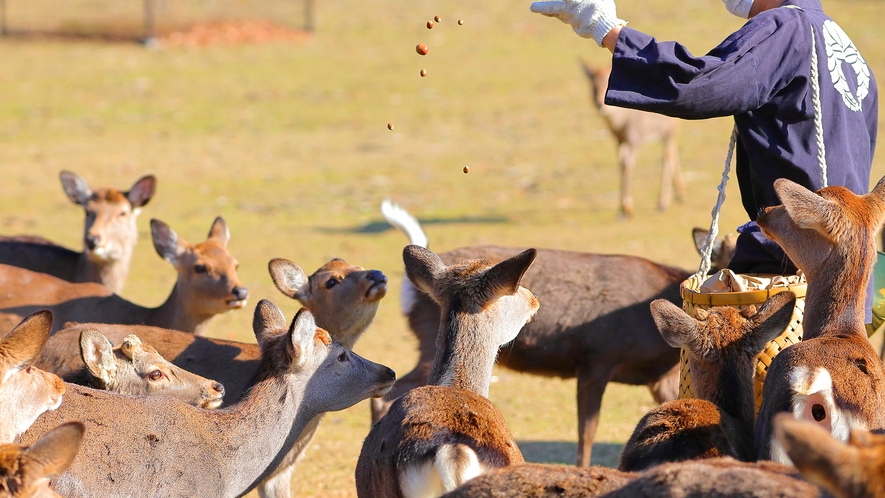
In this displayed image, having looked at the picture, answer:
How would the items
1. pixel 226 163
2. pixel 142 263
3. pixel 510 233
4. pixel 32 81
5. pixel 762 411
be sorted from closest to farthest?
pixel 762 411
pixel 142 263
pixel 510 233
pixel 226 163
pixel 32 81

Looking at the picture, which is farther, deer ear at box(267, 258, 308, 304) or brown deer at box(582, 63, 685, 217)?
brown deer at box(582, 63, 685, 217)

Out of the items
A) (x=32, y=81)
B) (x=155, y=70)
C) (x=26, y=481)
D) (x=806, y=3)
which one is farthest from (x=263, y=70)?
(x=26, y=481)

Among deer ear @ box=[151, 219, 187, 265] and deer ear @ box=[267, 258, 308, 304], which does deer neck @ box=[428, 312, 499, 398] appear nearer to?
deer ear @ box=[267, 258, 308, 304]

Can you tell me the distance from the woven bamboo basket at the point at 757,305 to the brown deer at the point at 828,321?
249 millimetres

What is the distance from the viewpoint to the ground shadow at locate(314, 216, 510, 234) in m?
14.1

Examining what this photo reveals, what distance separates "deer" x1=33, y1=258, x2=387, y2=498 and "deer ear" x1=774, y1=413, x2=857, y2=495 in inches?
123

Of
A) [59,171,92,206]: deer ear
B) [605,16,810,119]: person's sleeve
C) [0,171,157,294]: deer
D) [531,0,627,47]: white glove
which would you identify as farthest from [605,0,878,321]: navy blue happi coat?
[59,171,92,206]: deer ear

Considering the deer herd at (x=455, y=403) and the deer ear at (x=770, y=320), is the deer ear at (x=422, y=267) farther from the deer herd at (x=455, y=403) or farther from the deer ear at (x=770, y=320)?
the deer ear at (x=770, y=320)

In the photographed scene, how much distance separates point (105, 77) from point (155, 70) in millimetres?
1058

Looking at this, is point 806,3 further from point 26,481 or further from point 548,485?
point 26,481

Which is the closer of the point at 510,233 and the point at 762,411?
the point at 762,411

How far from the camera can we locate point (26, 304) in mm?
7445

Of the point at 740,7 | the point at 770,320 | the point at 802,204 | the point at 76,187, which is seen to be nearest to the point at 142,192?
the point at 76,187

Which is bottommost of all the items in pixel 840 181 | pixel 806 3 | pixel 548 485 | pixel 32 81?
pixel 548 485
